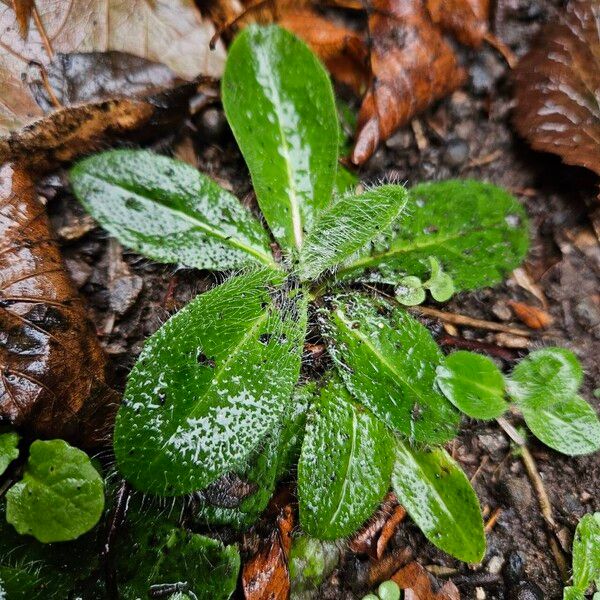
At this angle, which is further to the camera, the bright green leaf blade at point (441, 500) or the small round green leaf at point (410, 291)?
the small round green leaf at point (410, 291)

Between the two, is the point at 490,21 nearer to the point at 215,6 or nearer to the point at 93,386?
the point at 215,6

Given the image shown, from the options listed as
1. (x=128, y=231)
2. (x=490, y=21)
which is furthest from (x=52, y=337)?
(x=490, y=21)

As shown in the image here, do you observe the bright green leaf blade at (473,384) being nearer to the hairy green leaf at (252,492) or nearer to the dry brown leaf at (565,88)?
Answer: the hairy green leaf at (252,492)

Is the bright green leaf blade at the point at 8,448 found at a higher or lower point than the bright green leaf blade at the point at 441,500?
lower

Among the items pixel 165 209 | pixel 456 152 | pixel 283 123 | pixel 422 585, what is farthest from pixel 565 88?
pixel 422 585

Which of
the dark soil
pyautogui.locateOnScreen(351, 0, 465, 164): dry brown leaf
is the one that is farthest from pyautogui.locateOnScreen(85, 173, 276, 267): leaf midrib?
pyautogui.locateOnScreen(351, 0, 465, 164): dry brown leaf

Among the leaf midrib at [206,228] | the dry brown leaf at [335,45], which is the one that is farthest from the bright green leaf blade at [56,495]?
the dry brown leaf at [335,45]

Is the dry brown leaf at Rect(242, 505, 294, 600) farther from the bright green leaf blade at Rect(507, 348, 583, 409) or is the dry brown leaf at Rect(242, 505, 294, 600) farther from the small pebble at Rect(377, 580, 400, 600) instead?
the bright green leaf blade at Rect(507, 348, 583, 409)
